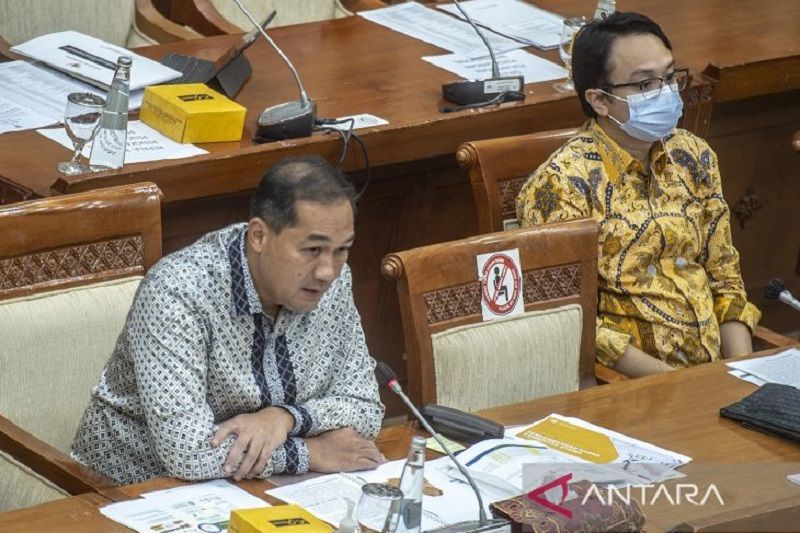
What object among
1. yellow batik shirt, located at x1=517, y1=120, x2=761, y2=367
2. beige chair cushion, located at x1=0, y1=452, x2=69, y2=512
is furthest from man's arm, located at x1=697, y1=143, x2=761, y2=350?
beige chair cushion, located at x1=0, y1=452, x2=69, y2=512

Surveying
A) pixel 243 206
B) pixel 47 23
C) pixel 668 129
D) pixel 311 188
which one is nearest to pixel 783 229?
pixel 668 129

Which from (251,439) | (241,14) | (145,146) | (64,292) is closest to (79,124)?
(145,146)

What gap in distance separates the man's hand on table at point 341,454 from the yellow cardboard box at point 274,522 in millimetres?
306

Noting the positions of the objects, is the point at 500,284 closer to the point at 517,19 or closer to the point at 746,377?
the point at 746,377

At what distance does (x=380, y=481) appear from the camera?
271 centimetres

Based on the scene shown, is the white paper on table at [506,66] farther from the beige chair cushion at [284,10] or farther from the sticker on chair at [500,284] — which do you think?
the sticker on chair at [500,284]

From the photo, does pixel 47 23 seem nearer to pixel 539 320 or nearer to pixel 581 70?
pixel 581 70

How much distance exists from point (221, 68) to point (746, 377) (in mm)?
1576

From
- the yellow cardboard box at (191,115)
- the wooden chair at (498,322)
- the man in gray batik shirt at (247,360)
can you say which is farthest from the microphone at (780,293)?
the yellow cardboard box at (191,115)

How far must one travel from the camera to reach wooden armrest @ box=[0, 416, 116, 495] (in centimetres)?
268

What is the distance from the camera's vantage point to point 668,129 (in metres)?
3.71

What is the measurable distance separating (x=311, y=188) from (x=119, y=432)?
1.79 feet

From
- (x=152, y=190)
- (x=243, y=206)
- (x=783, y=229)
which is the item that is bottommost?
(x=783, y=229)

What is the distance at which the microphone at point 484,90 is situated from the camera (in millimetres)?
4176
